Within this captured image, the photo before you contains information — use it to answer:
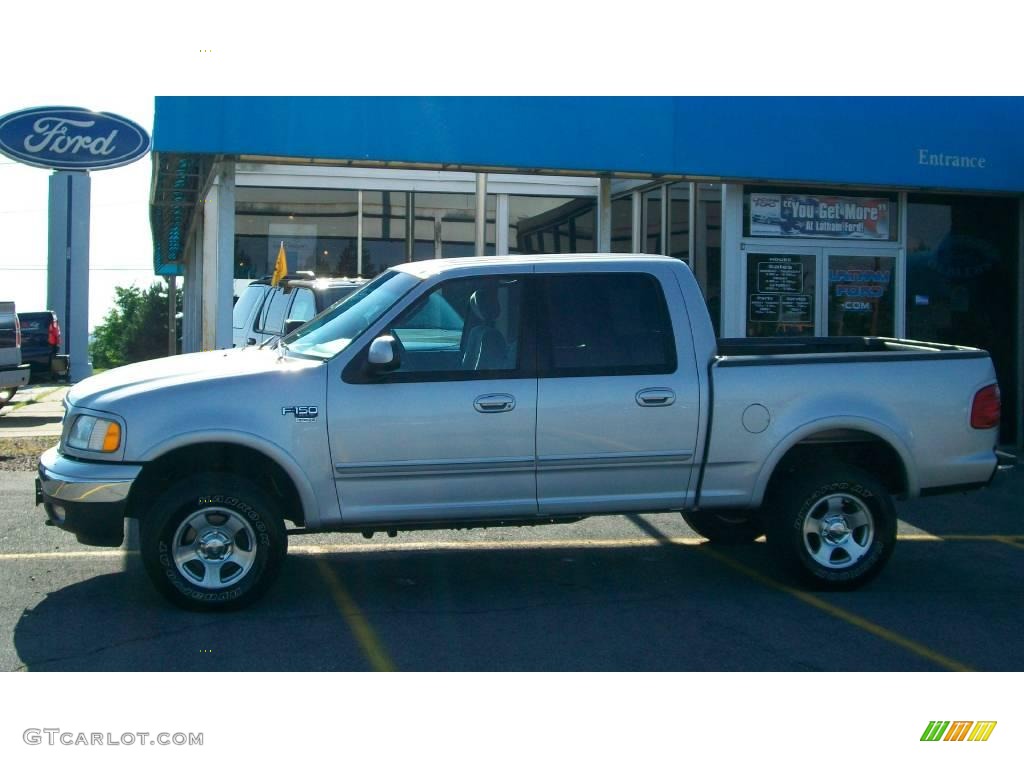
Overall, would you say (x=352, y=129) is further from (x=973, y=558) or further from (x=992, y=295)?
(x=992, y=295)

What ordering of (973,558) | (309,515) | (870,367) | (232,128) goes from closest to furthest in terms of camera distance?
1. (309,515)
2. (870,367)
3. (973,558)
4. (232,128)

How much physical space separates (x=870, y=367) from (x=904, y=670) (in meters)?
2.02

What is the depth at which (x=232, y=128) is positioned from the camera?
35.3ft

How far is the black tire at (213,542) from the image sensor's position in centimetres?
606

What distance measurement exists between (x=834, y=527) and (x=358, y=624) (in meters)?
2.89

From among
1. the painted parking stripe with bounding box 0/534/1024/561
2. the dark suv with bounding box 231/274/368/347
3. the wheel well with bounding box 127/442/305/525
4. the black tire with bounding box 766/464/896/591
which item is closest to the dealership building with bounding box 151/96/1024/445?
the dark suv with bounding box 231/274/368/347

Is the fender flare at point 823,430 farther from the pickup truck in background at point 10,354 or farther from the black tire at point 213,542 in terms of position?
the pickup truck in background at point 10,354

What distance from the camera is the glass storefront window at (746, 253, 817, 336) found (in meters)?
13.3

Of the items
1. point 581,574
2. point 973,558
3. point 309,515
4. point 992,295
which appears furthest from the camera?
point 992,295

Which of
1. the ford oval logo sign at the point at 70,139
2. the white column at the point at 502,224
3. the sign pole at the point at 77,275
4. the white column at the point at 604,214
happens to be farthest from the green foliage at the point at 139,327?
the white column at the point at 604,214

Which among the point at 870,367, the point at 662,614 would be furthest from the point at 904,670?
the point at 870,367

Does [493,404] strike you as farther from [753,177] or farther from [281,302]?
[281,302]
